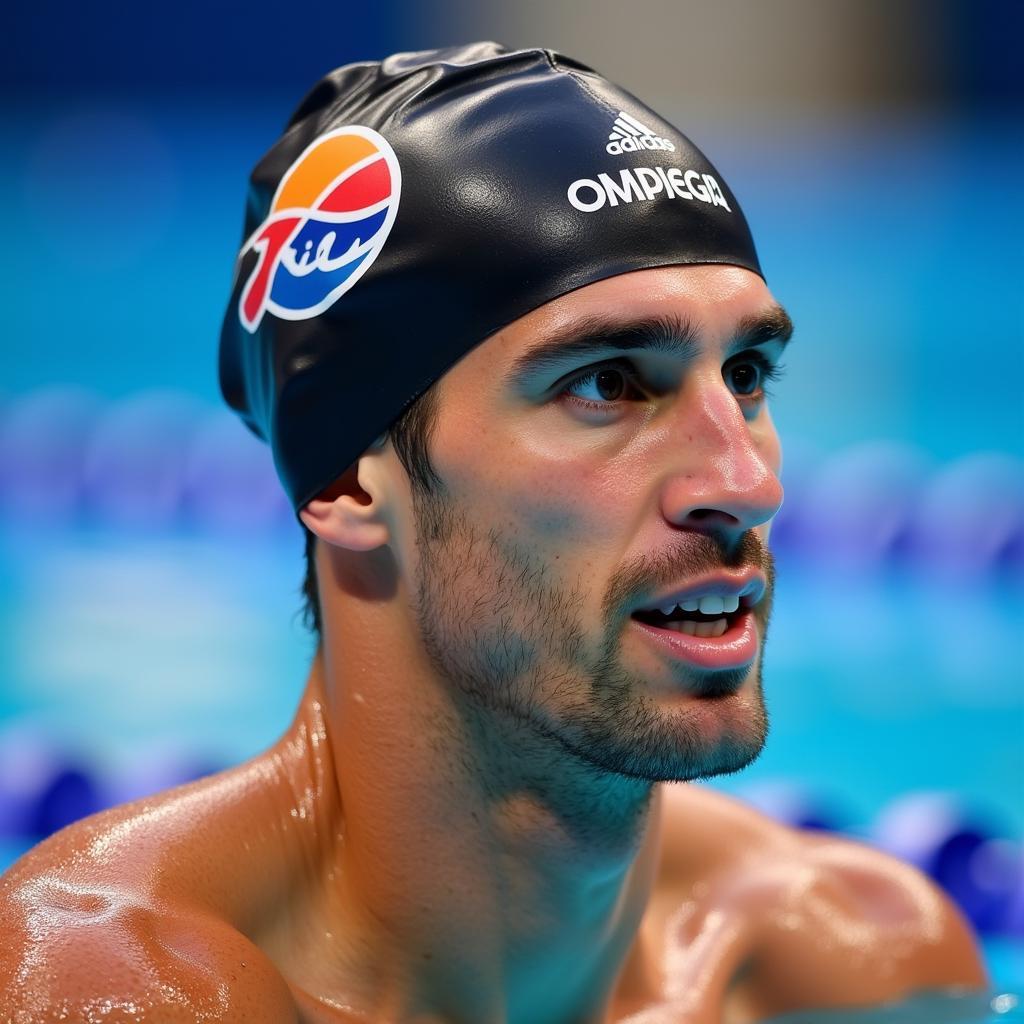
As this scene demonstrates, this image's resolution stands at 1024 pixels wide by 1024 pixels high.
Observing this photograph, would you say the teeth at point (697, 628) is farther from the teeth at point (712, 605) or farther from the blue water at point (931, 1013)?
the blue water at point (931, 1013)

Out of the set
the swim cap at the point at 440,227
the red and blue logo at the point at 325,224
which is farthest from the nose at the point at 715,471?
the red and blue logo at the point at 325,224

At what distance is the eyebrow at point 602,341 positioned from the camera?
92.5 inches

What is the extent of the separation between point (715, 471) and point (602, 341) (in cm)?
23

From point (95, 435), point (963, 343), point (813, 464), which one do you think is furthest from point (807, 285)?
point (95, 435)

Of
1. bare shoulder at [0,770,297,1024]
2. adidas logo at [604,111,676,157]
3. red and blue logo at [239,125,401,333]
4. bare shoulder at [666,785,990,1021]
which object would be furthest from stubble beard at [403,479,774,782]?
bare shoulder at [666,785,990,1021]

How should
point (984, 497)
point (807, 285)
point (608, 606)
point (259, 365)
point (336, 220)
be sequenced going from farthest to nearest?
point (807, 285) < point (984, 497) < point (259, 365) < point (336, 220) < point (608, 606)

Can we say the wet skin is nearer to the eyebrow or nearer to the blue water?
the eyebrow

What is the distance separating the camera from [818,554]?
793 cm

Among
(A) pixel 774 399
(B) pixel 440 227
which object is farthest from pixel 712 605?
(A) pixel 774 399

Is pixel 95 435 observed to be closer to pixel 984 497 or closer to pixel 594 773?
pixel 984 497

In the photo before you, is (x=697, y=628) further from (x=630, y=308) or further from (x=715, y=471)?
(x=630, y=308)

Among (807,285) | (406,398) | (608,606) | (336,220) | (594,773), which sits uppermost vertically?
(336,220)

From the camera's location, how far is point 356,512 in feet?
8.25

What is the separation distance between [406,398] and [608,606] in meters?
0.42
